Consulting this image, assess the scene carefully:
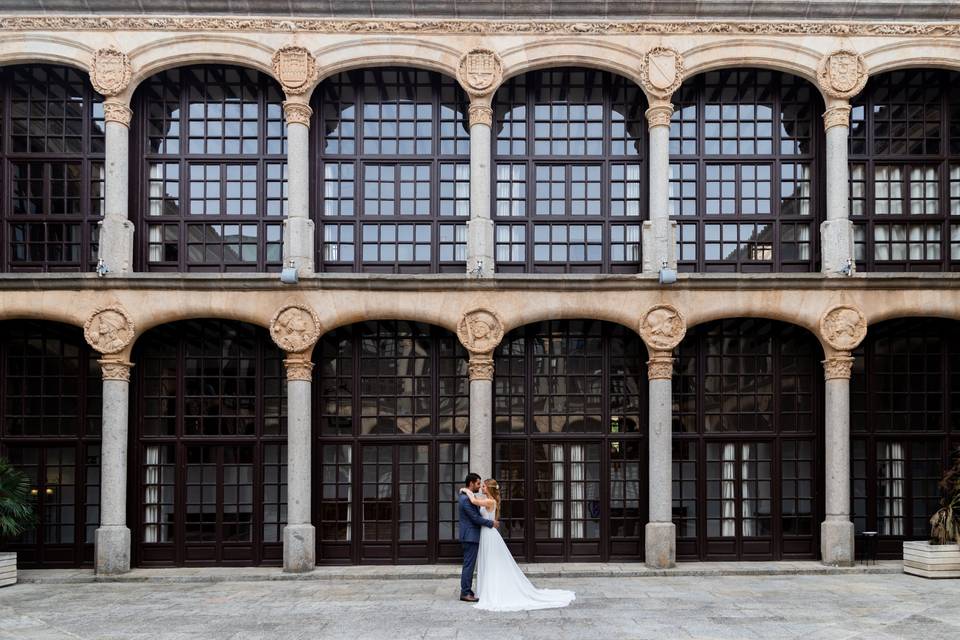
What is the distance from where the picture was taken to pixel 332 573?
15.8 metres

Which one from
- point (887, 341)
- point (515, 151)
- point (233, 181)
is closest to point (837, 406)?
point (887, 341)

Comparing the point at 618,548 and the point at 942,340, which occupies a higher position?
the point at 942,340

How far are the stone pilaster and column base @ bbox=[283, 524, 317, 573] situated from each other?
2912 mm

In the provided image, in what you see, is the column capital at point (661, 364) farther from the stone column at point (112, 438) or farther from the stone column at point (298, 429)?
the stone column at point (112, 438)

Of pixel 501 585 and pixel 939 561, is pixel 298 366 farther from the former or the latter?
pixel 939 561

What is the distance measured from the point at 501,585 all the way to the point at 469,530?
0.93 metres

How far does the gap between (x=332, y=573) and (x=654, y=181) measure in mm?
9333

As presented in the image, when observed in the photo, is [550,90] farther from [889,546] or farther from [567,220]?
[889,546]

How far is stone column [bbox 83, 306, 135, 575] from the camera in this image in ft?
51.9

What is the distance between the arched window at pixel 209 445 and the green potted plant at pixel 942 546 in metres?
11.5

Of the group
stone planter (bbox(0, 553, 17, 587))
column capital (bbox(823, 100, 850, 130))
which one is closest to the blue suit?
stone planter (bbox(0, 553, 17, 587))

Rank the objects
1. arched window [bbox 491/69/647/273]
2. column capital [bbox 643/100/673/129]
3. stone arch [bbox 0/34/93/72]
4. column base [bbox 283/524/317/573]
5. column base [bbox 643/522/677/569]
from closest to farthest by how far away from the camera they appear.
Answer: column base [bbox 283/524/317/573] < column base [bbox 643/522/677/569] < stone arch [bbox 0/34/93/72] < column capital [bbox 643/100/673/129] < arched window [bbox 491/69/647/273]

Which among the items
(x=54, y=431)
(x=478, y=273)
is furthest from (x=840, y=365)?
(x=54, y=431)

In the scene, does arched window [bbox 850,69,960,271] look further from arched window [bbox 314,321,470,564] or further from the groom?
the groom
